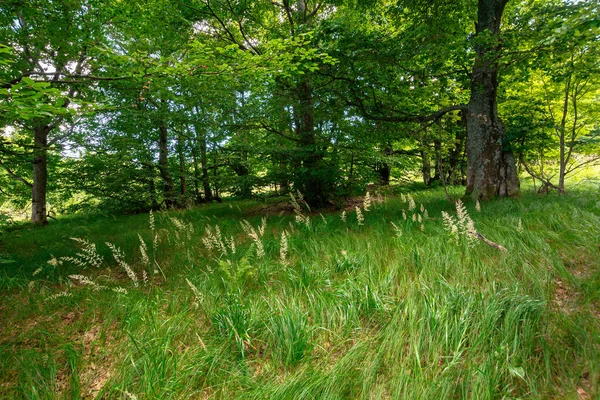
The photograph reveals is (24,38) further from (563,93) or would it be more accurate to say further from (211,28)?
(563,93)

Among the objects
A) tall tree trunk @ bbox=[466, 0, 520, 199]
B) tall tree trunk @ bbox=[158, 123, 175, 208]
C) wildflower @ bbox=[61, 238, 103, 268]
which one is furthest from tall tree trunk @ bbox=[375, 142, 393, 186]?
tall tree trunk @ bbox=[158, 123, 175, 208]

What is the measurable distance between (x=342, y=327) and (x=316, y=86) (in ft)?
21.5

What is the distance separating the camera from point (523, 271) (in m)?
2.48

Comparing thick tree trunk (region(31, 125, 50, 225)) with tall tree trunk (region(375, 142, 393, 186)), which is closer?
tall tree trunk (region(375, 142, 393, 186))

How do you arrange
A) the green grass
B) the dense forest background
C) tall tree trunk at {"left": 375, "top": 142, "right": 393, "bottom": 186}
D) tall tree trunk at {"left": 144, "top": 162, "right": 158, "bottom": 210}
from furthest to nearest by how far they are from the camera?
1. tall tree trunk at {"left": 144, "top": 162, "right": 158, "bottom": 210}
2. tall tree trunk at {"left": 375, "top": 142, "right": 393, "bottom": 186}
3. the dense forest background
4. the green grass

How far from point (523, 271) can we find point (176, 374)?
3.34m

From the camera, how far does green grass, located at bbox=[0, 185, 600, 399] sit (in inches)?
62.2

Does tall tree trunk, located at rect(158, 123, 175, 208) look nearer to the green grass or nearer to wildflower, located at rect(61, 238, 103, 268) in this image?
wildflower, located at rect(61, 238, 103, 268)

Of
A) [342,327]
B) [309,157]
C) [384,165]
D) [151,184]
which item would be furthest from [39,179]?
[384,165]

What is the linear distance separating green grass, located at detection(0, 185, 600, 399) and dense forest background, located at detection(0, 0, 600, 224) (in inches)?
110

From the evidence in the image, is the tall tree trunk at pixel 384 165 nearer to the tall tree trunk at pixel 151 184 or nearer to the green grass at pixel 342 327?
the green grass at pixel 342 327

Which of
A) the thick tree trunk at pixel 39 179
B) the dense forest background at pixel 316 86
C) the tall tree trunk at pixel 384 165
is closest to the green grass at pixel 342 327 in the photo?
the dense forest background at pixel 316 86

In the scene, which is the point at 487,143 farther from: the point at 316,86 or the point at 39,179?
the point at 39,179

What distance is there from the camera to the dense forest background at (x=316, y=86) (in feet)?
15.5
